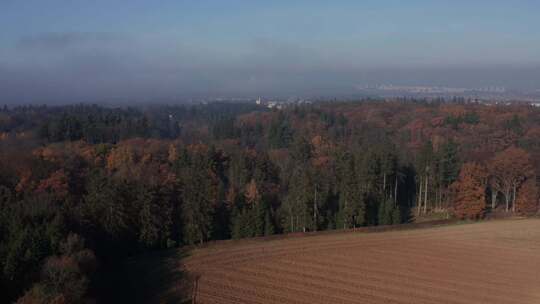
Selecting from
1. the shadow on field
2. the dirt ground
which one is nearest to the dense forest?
the shadow on field

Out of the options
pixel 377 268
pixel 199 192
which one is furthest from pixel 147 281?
pixel 377 268

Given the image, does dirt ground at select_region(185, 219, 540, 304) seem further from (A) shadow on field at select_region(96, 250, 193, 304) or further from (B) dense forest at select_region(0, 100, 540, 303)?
(B) dense forest at select_region(0, 100, 540, 303)

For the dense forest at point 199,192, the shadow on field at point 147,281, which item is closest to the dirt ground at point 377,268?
the shadow on field at point 147,281

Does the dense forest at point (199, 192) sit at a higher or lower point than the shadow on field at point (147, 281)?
higher

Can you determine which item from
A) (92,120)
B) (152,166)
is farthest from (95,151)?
(92,120)

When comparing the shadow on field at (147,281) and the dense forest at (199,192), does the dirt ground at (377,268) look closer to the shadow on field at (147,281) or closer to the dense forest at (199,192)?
the shadow on field at (147,281)

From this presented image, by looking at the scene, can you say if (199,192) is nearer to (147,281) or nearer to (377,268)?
(147,281)

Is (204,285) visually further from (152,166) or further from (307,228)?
(152,166)
